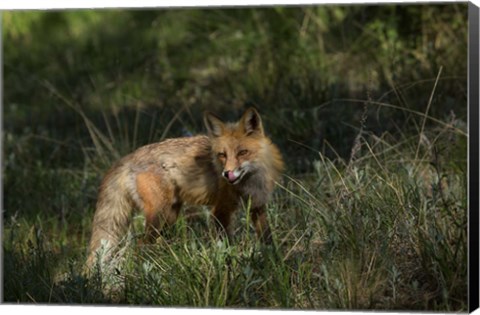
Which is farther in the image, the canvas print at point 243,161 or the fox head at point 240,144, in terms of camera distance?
the fox head at point 240,144

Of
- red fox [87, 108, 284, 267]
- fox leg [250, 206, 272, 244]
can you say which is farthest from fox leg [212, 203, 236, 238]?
fox leg [250, 206, 272, 244]

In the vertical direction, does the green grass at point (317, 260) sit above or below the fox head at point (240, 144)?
below

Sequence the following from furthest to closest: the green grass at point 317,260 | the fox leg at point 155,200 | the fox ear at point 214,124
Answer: the fox leg at point 155,200, the fox ear at point 214,124, the green grass at point 317,260

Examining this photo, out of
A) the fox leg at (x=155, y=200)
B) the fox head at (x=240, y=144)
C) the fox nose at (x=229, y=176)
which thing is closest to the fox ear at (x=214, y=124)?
the fox head at (x=240, y=144)

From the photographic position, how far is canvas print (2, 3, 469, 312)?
20.7 feet

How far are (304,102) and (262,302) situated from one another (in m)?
2.87

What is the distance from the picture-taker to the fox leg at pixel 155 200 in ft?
23.2

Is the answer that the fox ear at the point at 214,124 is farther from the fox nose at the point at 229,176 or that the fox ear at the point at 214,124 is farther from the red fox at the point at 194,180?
the fox nose at the point at 229,176

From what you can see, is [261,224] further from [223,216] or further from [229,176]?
[229,176]

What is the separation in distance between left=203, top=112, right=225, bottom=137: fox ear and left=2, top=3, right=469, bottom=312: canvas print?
1 cm

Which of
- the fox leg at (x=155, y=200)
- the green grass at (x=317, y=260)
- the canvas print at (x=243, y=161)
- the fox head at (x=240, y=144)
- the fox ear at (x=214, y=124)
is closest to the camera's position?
the green grass at (x=317, y=260)

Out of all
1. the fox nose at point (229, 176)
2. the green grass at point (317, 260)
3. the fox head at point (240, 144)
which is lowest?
the green grass at point (317, 260)

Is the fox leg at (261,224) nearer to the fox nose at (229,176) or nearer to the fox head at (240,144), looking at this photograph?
the fox head at (240,144)

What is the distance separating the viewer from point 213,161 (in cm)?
701
